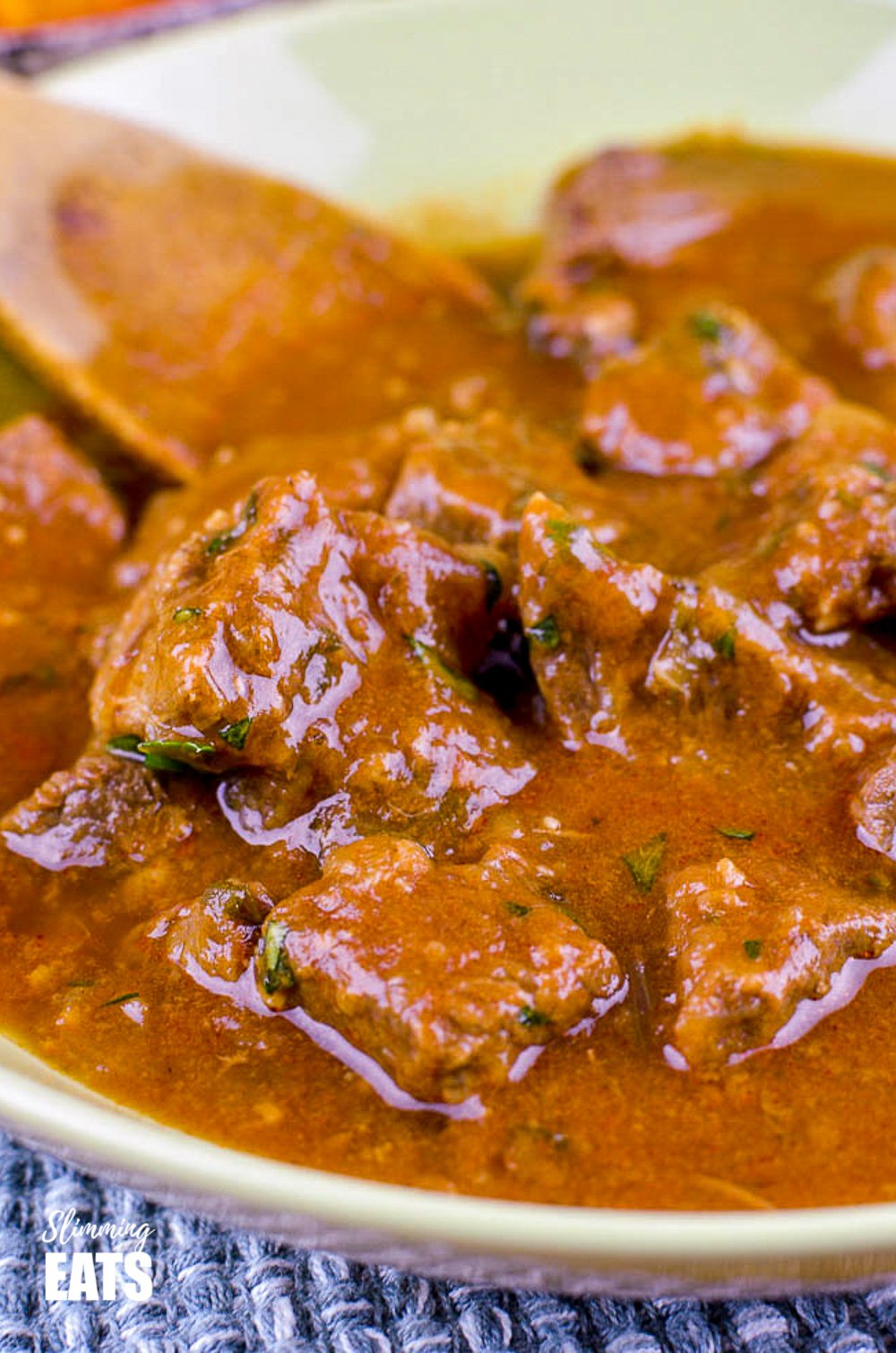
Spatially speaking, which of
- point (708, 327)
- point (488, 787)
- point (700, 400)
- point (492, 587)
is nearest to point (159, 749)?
point (488, 787)

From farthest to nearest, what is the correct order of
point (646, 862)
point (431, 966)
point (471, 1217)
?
point (646, 862)
point (431, 966)
point (471, 1217)

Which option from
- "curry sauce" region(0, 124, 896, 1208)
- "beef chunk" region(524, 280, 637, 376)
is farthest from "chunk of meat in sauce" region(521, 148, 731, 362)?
"curry sauce" region(0, 124, 896, 1208)

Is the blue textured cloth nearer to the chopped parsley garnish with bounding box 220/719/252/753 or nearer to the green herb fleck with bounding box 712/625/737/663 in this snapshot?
the chopped parsley garnish with bounding box 220/719/252/753

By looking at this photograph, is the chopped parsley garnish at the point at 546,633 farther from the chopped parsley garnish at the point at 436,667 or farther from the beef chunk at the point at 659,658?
the chopped parsley garnish at the point at 436,667

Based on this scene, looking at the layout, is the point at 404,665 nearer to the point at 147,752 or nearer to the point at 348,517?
the point at 348,517

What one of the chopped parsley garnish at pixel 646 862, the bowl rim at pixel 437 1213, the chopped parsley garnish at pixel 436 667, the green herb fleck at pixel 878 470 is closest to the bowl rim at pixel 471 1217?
the bowl rim at pixel 437 1213

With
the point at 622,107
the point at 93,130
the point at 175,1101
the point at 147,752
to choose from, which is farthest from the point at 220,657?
the point at 622,107

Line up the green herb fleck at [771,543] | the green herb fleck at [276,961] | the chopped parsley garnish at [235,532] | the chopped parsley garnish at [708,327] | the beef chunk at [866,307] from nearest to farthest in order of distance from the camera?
1. the green herb fleck at [276,961]
2. the chopped parsley garnish at [235,532]
3. the green herb fleck at [771,543]
4. the chopped parsley garnish at [708,327]
5. the beef chunk at [866,307]

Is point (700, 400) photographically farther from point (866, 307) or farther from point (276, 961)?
point (276, 961)
